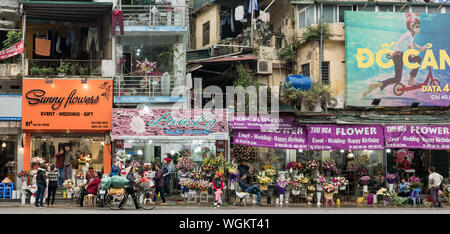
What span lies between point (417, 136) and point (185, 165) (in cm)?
1067

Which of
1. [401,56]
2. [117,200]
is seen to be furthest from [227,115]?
[401,56]

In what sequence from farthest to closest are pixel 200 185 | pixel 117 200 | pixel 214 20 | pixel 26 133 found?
pixel 214 20 < pixel 26 133 < pixel 200 185 < pixel 117 200

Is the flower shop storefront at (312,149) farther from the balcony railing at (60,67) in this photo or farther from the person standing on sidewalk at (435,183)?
the balcony railing at (60,67)

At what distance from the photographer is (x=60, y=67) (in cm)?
2416

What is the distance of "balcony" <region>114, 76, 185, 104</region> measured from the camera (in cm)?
2411

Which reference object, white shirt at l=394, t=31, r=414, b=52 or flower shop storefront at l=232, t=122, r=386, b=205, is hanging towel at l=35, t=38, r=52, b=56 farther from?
white shirt at l=394, t=31, r=414, b=52

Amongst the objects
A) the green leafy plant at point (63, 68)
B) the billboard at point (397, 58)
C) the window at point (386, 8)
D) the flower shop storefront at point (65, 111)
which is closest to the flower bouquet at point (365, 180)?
the billboard at point (397, 58)

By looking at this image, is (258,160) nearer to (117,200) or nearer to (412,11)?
(117,200)

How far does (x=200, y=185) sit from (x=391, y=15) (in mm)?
12537

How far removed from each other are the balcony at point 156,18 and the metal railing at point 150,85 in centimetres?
234

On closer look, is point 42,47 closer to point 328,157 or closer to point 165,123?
point 165,123

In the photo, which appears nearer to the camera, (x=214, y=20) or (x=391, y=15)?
(x=391, y=15)

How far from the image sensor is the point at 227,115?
75.5 feet

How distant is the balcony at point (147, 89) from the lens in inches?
949
